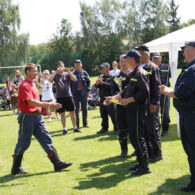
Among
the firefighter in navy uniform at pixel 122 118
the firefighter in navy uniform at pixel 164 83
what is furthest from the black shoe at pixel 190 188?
the firefighter in navy uniform at pixel 164 83

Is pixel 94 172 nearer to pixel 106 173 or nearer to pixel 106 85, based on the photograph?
pixel 106 173

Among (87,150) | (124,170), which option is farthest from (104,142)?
(124,170)

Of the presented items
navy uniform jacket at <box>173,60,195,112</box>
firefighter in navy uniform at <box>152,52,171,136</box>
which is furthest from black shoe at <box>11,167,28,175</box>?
firefighter in navy uniform at <box>152,52,171,136</box>

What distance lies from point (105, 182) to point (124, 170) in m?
0.65

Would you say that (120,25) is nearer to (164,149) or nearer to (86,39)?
(86,39)

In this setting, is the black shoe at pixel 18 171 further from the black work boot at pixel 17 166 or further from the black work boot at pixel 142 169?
the black work boot at pixel 142 169

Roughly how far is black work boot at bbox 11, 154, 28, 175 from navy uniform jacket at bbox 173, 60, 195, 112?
3.31m

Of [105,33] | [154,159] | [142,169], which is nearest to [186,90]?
[142,169]

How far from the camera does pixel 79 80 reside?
10008 mm

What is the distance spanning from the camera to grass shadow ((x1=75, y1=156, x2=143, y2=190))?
16.1ft

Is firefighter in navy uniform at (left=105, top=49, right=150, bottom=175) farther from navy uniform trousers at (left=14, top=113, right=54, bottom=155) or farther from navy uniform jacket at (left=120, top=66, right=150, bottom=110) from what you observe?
navy uniform trousers at (left=14, top=113, right=54, bottom=155)

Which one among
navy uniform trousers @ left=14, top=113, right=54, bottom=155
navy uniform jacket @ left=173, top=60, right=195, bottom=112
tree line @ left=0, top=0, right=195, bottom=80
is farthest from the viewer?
tree line @ left=0, top=0, right=195, bottom=80

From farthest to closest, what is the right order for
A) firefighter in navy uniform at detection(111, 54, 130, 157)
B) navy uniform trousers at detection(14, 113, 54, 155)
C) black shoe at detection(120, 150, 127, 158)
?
black shoe at detection(120, 150, 127, 158), firefighter in navy uniform at detection(111, 54, 130, 157), navy uniform trousers at detection(14, 113, 54, 155)

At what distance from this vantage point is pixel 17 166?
18.8ft
